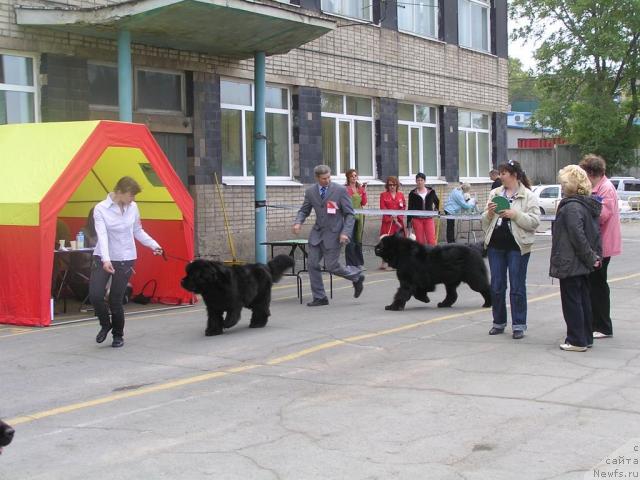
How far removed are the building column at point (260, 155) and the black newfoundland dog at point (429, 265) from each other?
16.2 ft

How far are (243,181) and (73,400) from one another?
1110 centimetres

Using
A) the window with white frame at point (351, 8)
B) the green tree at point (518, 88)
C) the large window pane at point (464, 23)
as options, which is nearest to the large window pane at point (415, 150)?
the large window pane at point (464, 23)

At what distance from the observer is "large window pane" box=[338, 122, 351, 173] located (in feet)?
69.0

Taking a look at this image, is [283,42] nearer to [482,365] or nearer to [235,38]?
[235,38]

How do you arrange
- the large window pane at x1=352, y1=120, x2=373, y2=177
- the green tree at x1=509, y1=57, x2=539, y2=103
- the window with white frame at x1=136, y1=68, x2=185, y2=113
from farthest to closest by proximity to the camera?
the green tree at x1=509, y1=57, x2=539, y2=103, the large window pane at x1=352, y1=120, x2=373, y2=177, the window with white frame at x1=136, y1=68, x2=185, y2=113

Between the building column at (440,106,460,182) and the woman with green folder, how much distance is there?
1551 centimetres

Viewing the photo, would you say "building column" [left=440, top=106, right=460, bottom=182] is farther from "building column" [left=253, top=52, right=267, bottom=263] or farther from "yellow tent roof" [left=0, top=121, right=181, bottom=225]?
"yellow tent roof" [left=0, top=121, right=181, bottom=225]

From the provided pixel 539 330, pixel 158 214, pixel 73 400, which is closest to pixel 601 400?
pixel 539 330

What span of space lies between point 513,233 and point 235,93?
10096 millimetres

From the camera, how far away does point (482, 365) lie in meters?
8.10

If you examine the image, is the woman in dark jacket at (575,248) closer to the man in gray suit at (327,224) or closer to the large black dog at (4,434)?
the man in gray suit at (327,224)

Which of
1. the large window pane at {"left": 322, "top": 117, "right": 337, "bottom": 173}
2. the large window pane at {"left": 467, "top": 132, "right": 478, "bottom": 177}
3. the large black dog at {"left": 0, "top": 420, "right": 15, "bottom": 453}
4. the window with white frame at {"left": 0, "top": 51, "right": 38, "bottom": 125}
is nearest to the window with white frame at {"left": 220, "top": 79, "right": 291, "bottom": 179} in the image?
the large window pane at {"left": 322, "top": 117, "right": 337, "bottom": 173}

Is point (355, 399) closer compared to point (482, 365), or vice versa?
point (355, 399)

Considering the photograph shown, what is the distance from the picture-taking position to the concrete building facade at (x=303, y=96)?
14.3m
